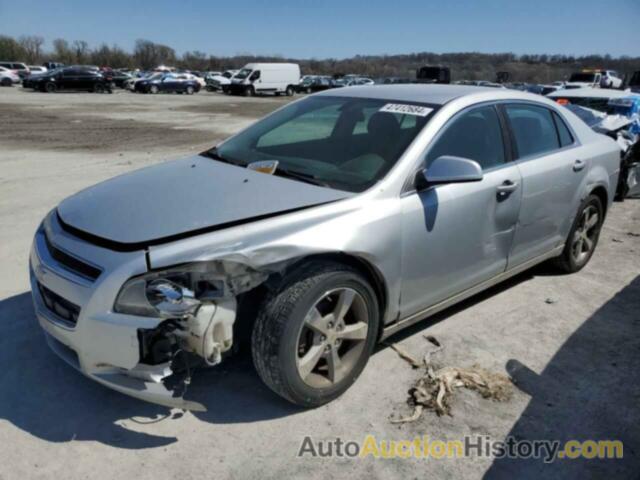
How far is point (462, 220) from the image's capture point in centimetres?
323

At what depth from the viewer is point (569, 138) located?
4336 millimetres

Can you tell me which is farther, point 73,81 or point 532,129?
point 73,81

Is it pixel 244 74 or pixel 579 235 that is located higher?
pixel 244 74

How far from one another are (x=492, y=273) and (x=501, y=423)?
120 cm

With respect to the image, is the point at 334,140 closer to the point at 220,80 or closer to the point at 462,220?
the point at 462,220

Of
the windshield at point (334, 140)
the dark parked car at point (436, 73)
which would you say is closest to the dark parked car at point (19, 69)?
the dark parked car at point (436, 73)

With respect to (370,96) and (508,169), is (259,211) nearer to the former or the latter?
(370,96)

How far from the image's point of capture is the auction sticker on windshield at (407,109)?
3305mm

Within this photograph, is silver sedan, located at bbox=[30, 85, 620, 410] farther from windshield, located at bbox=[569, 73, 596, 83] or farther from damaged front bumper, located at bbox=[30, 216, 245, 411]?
windshield, located at bbox=[569, 73, 596, 83]

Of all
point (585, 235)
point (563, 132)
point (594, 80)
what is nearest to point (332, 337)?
point (563, 132)

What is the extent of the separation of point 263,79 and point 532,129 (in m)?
36.0

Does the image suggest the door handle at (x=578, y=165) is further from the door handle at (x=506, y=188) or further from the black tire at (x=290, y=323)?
the black tire at (x=290, y=323)

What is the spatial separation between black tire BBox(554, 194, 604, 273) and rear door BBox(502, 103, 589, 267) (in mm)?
163

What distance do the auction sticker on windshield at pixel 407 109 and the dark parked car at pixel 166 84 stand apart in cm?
3821
